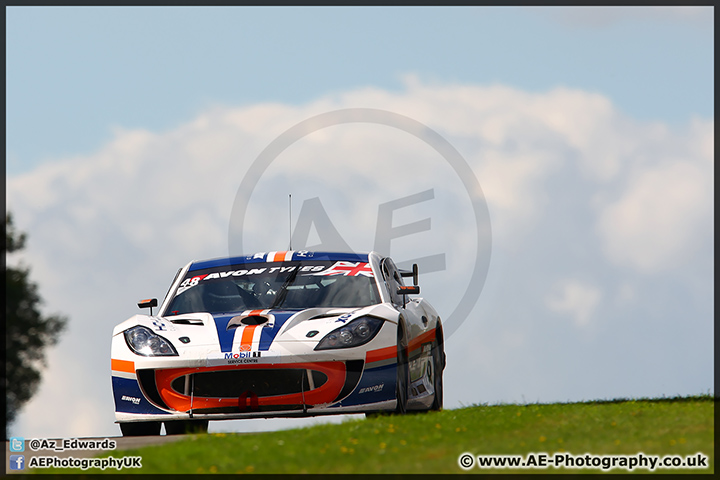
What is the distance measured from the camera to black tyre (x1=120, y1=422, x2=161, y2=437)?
10.7m

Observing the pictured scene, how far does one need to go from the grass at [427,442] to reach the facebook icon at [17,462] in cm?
108

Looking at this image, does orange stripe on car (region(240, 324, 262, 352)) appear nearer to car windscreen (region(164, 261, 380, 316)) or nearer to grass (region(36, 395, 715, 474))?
car windscreen (region(164, 261, 380, 316))

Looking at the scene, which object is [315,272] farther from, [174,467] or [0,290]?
[0,290]

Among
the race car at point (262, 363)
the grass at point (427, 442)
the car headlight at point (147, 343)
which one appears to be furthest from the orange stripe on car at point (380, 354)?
the car headlight at point (147, 343)

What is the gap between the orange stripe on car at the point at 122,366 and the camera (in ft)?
33.8

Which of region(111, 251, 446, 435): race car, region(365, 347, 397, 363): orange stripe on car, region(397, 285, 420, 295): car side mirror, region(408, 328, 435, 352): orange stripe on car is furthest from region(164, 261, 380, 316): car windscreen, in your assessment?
region(365, 347, 397, 363): orange stripe on car

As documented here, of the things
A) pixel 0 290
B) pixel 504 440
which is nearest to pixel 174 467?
pixel 504 440

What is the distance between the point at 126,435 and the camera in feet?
35.2

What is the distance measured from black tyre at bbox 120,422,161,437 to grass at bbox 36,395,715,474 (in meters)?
2.02

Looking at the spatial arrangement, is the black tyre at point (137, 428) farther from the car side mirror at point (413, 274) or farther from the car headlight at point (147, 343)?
the car side mirror at point (413, 274)

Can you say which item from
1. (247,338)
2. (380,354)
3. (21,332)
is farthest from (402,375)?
(21,332)

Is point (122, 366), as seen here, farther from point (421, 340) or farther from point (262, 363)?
point (421, 340)

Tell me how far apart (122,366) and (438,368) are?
13.6 ft

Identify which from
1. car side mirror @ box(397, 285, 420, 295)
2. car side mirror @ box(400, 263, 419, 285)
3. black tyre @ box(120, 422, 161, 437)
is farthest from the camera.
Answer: car side mirror @ box(400, 263, 419, 285)
